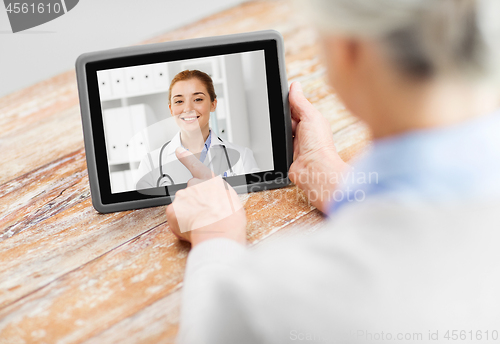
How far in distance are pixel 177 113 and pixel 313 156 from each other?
0.20 meters

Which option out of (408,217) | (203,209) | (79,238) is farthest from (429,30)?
(79,238)

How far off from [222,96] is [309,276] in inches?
14.8

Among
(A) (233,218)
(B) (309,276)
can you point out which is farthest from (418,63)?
(A) (233,218)

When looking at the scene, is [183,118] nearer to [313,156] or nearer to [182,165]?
[182,165]

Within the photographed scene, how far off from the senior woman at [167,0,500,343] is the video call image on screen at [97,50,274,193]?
12.1 inches

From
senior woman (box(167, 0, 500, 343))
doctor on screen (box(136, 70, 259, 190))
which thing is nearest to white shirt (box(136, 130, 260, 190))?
doctor on screen (box(136, 70, 259, 190))

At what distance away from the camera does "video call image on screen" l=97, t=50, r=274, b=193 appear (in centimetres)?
59

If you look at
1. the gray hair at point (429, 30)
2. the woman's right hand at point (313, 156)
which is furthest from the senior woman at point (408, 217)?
the woman's right hand at point (313, 156)

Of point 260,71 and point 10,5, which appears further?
point 10,5

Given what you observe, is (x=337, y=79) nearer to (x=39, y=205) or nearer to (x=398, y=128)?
(x=398, y=128)

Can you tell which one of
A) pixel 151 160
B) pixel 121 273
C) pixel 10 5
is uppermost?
pixel 10 5

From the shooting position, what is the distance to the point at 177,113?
0.60m

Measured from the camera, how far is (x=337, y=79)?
32 cm

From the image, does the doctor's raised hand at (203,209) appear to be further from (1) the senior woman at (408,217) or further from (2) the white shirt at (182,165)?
(1) the senior woman at (408,217)
